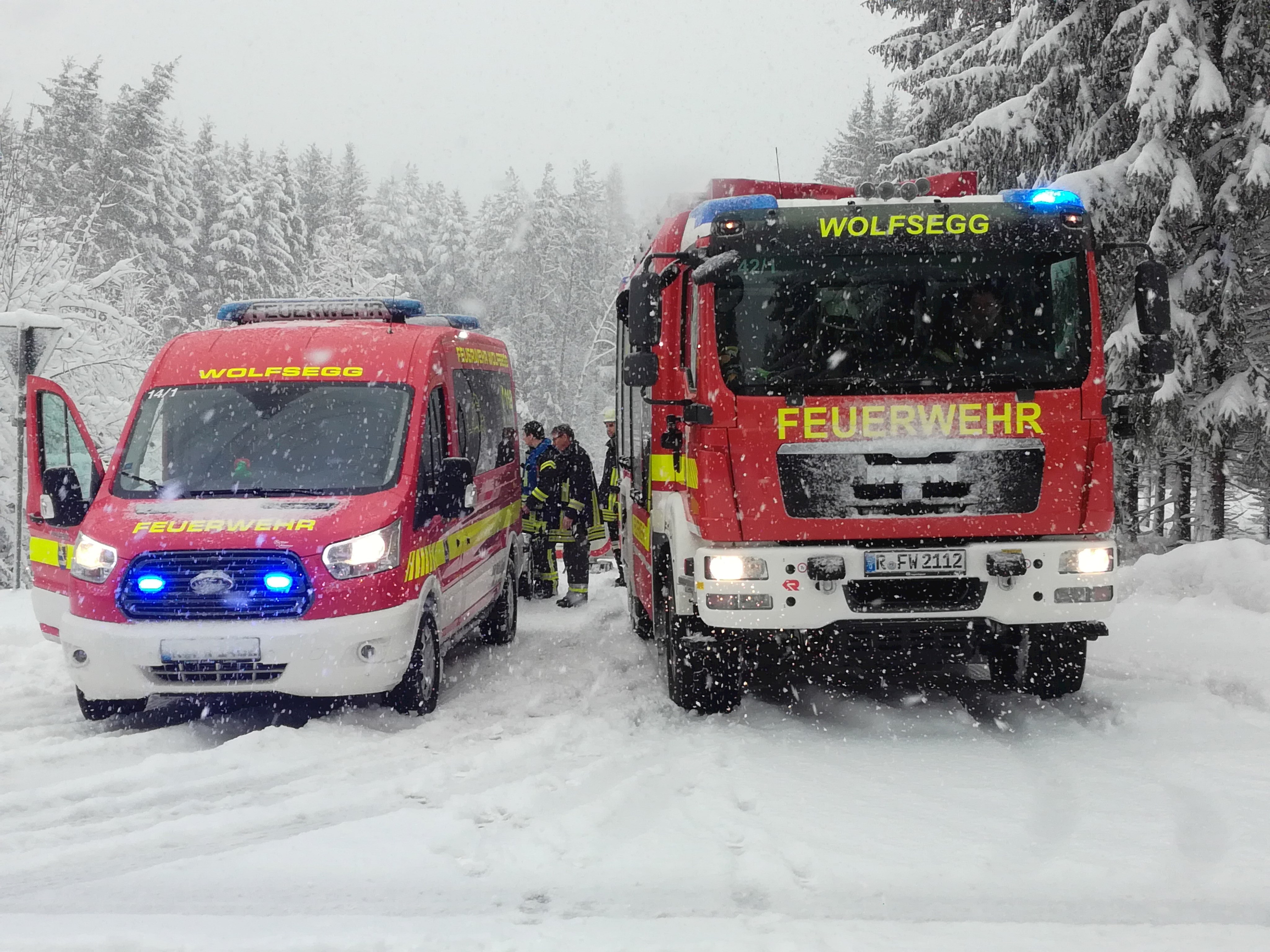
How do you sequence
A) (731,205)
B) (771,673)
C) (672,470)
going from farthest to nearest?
1. (771,673)
2. (672,470)
3. (731,205)

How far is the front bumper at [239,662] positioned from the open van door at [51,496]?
98 centimetres

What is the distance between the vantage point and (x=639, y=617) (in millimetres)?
9734

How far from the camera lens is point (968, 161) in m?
16.2

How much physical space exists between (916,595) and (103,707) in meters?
4.83

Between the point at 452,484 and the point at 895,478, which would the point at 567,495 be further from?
the point at 895,478

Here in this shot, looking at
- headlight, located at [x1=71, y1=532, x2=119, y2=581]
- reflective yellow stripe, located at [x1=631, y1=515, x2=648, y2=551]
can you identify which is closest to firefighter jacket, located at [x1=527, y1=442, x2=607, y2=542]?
reflective yellow stripe, located at [x1=631, y1=515, x2=648, y2=551]

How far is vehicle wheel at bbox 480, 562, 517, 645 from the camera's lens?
1027 cm

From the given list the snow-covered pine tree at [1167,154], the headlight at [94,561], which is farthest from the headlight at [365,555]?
the snow-covered pine tree at [1167,154]

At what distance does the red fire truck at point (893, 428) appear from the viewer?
6453 millimetres

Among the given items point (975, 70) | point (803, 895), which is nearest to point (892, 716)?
point (803, 895)

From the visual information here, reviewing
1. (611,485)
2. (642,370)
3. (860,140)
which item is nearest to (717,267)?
(642,370)

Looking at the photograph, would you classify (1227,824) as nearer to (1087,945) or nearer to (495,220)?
(1087,945)

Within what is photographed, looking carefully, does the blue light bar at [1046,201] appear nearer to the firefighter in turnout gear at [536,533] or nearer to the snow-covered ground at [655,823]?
the snow-covered ground at [655,823]

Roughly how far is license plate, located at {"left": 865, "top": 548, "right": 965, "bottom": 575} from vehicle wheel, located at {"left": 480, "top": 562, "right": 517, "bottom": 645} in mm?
4476
